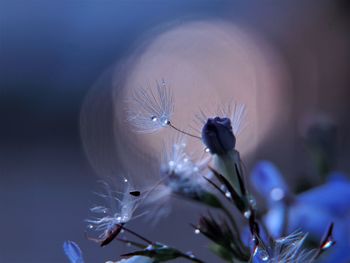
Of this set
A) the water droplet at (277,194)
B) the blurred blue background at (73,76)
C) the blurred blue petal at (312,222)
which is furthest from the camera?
the blurred blue background at (73,76)

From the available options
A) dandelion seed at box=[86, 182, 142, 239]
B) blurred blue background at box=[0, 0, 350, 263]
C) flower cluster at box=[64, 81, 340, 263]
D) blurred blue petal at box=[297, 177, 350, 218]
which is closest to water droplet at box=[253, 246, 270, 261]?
flower cluster at box=[64, 81, 340, 263]

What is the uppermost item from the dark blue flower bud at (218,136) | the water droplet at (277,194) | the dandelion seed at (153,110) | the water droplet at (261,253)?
the dandelion seed at (153,110)

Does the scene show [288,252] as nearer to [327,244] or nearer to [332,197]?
[327,244]

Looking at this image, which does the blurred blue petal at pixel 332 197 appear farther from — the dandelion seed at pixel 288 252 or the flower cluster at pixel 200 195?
the dandelion seed at pixel 288 252

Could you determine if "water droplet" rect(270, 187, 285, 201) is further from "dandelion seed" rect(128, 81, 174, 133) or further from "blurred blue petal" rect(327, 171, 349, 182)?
"dandelion seed" rect(128, 81, 174, 133)

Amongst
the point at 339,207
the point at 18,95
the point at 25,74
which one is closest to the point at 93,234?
the point at 339,207

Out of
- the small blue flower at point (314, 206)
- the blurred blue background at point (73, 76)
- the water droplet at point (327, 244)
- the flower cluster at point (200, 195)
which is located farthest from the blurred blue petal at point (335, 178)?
the blurred blue background at point (73, 76)
